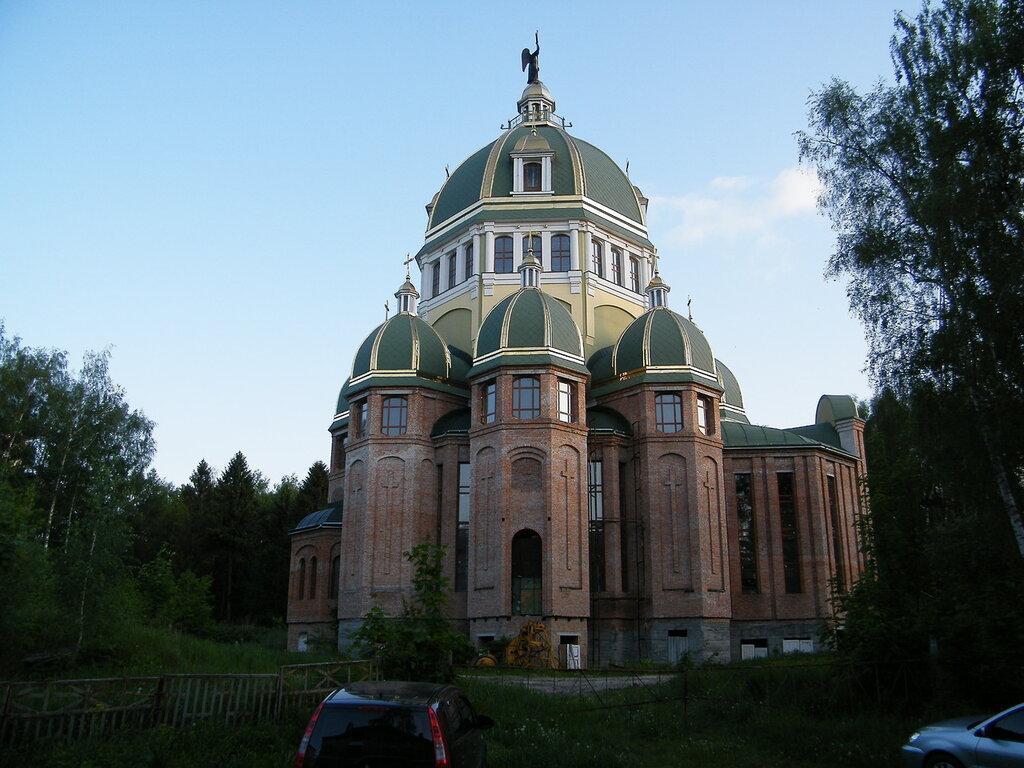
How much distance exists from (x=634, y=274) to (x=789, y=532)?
1293 centimetres

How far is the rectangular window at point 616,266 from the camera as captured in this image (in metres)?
39.0

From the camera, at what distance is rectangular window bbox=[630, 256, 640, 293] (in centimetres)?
3981

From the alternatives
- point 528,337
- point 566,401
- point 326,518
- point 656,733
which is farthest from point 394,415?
point 656,733

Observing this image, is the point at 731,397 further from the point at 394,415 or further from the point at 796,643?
the point at 394,415

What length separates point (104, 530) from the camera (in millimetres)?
21688

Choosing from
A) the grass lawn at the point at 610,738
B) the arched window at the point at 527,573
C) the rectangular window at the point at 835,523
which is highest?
the rectangular window at the point at 835,523

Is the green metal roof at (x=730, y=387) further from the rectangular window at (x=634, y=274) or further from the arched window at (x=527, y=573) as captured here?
the arched window at (x=527, y=573)

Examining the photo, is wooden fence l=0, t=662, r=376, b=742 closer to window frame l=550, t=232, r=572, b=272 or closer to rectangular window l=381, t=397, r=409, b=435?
rectangular window l=381, t=397, r=409, b=435

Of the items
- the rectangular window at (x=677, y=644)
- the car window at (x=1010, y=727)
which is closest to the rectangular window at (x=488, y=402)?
the rectangular window at (x=677, y=644)

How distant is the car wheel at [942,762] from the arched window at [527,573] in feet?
61.4

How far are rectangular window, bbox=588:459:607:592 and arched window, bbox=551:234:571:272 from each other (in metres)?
9.82

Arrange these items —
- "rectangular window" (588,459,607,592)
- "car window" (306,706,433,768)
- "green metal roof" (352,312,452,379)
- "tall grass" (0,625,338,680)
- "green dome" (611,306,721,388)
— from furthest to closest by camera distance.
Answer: "green metal roof" (352,312,452,379) < "green dome" (611,306,721,388) < "rectangular window" (588,459,607,592) < "tall grass" (0,625,338,680) < "car window" (306,706,433,768)

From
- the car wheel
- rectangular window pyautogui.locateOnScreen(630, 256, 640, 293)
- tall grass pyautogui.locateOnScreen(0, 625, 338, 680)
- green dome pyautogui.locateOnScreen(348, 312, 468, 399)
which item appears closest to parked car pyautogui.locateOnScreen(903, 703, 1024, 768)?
the car wheel

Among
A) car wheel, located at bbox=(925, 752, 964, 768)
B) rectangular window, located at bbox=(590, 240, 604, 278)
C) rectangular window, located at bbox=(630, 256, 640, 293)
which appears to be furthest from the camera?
rectangular window, located at bbox=(630, 256, 640, 293)
